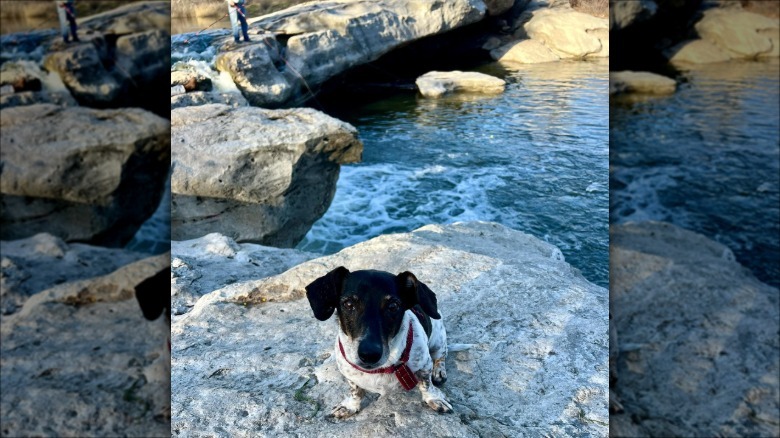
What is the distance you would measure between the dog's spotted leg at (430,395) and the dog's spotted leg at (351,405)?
0.69 ft

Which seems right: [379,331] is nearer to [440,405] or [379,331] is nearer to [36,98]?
[440,405]

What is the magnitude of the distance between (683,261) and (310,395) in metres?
1.38

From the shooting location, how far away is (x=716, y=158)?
1.85 metres

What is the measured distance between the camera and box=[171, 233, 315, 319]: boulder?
8.64ft

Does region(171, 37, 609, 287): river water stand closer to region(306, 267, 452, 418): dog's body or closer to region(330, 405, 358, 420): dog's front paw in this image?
region(306, 267, 452, 418): dog's body

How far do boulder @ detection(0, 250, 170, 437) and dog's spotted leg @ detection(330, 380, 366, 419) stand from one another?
0.65 meters

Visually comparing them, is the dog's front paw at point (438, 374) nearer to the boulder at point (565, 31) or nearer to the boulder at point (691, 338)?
the boulder at point (691, 338)

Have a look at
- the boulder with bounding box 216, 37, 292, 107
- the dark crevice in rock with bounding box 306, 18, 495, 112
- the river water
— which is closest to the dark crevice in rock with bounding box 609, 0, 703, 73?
the river water

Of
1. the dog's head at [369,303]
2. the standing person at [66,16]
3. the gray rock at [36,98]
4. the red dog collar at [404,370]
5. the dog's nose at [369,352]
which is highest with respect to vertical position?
the standing person at [66,16]

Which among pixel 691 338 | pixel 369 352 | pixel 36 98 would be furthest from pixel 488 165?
pixel 36 98

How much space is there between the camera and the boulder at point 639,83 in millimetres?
1974

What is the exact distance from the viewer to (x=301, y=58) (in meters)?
2.85

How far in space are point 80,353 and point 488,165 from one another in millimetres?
1798

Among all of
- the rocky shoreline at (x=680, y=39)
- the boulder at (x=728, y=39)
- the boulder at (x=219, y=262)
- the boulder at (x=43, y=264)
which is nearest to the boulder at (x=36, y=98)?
the boulder at (x=43, y=264)
